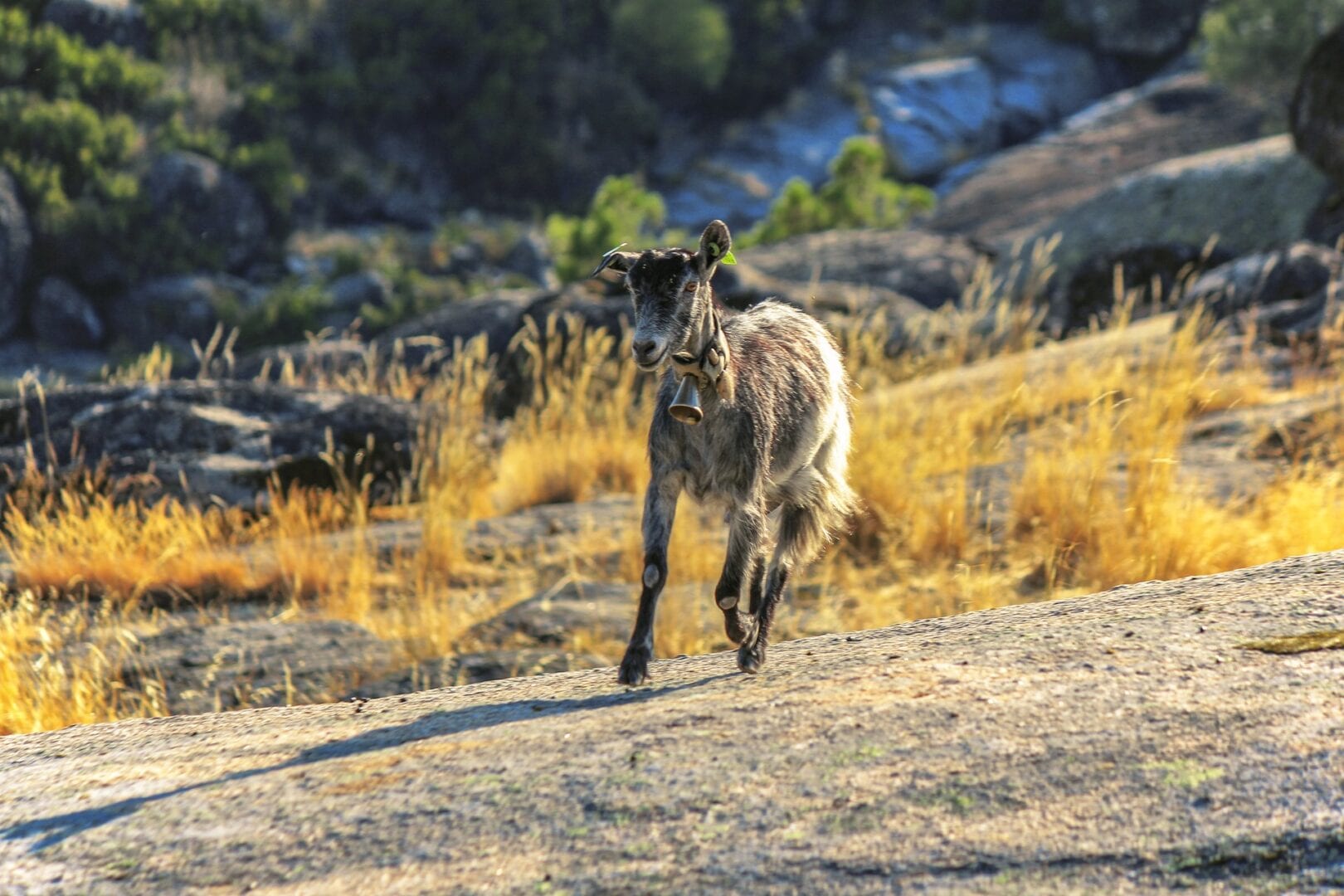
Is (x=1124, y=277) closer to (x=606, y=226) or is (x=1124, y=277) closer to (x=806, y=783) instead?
(x=606, y=226)

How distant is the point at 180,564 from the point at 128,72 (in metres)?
44.1

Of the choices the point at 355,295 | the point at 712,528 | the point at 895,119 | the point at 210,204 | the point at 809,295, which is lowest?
the point at 355,295

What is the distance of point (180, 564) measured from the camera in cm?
788

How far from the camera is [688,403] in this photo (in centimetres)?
412

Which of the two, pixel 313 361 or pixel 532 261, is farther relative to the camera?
pixel 532 261

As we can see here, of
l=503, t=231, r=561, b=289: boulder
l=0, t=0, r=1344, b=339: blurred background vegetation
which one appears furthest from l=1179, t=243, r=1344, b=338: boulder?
l=503, t=231, r=561, b=289: boulder

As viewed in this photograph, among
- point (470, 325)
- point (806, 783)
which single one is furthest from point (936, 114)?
point (806, 783)

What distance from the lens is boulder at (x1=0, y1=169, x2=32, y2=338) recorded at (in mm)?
41062

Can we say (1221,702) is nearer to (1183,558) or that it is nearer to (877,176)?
(1183,558)

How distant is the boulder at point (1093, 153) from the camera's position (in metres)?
42.2

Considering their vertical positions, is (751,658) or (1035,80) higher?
(751,658)

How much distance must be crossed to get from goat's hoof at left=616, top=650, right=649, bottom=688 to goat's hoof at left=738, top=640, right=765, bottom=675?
0.33 meters

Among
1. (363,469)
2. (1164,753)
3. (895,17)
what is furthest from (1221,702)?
(895,17)

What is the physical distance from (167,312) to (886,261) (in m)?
32.9
